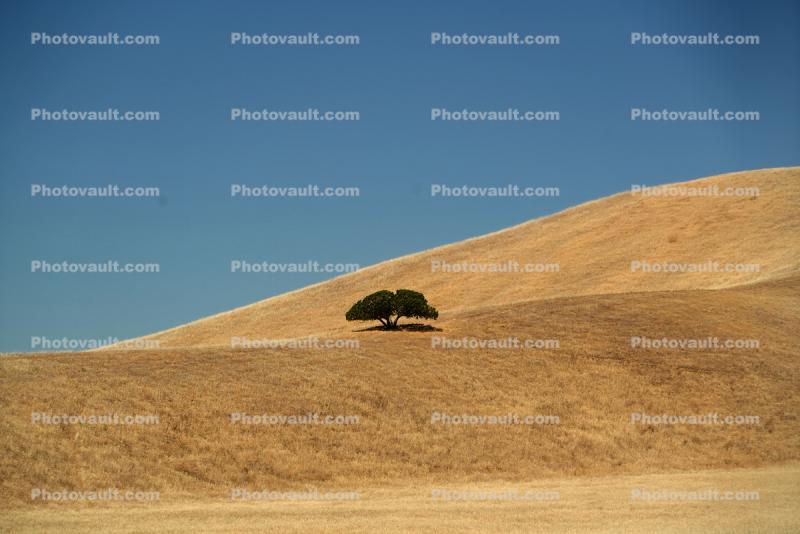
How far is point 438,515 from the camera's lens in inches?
933

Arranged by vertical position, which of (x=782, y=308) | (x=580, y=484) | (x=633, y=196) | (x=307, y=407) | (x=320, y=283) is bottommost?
(x=580, y=484)

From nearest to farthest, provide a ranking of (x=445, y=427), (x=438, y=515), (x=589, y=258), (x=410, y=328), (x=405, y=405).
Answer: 1. (x=438, y=515)
2. (x=445, y=427)
3. (x=405, y=405)
4. (x=410, y=328)
5. (x=589, y=258)

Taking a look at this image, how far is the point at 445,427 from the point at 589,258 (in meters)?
45.4

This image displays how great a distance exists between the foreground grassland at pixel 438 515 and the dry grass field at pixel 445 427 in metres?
0.12

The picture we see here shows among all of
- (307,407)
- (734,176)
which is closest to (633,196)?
(734,176)

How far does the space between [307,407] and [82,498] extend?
10910 mm

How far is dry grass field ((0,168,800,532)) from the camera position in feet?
78.8

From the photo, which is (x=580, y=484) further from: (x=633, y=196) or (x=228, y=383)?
(x=633, y=196)

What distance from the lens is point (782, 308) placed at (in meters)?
49.8

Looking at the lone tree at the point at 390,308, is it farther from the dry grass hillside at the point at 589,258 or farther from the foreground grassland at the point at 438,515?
the foreground grassland at the point at 438,515

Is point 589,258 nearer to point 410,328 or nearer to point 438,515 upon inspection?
point 410,328

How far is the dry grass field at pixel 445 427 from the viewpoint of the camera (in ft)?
78.8

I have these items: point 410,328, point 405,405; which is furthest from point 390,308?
point 405,405

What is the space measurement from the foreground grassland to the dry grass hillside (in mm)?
34272
